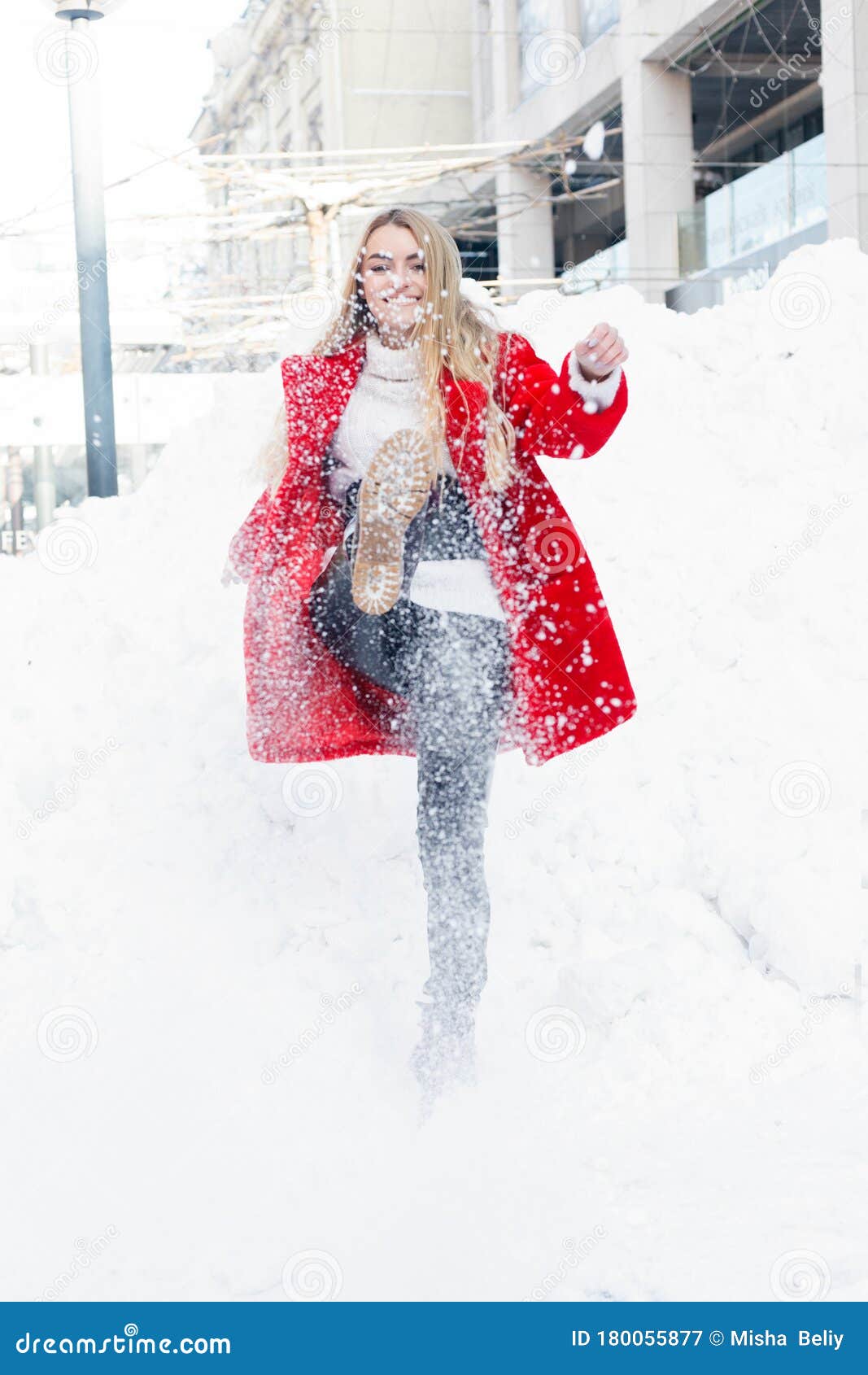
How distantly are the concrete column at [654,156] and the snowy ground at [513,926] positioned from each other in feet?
32.3

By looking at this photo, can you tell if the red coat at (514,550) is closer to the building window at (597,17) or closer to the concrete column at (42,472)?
the concrete column at (42,472)

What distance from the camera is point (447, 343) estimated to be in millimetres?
2645

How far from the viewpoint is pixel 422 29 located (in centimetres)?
1784

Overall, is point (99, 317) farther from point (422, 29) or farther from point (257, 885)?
point (422, 29)

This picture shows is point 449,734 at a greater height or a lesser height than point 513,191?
lesser

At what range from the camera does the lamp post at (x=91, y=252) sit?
5.40 metres

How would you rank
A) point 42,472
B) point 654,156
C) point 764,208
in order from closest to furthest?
point 42,472
point 764,208
point 654,156

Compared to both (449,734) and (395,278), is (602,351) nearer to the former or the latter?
(395,278)

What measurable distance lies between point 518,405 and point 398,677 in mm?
627

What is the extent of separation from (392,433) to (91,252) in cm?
345

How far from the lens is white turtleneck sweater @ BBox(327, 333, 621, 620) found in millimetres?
2660

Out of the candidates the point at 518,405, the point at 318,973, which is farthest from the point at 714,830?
the point at 518,405

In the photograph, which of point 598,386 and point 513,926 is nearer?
point 598,386

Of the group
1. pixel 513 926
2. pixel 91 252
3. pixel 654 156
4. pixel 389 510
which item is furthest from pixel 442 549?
pixel 654 156
